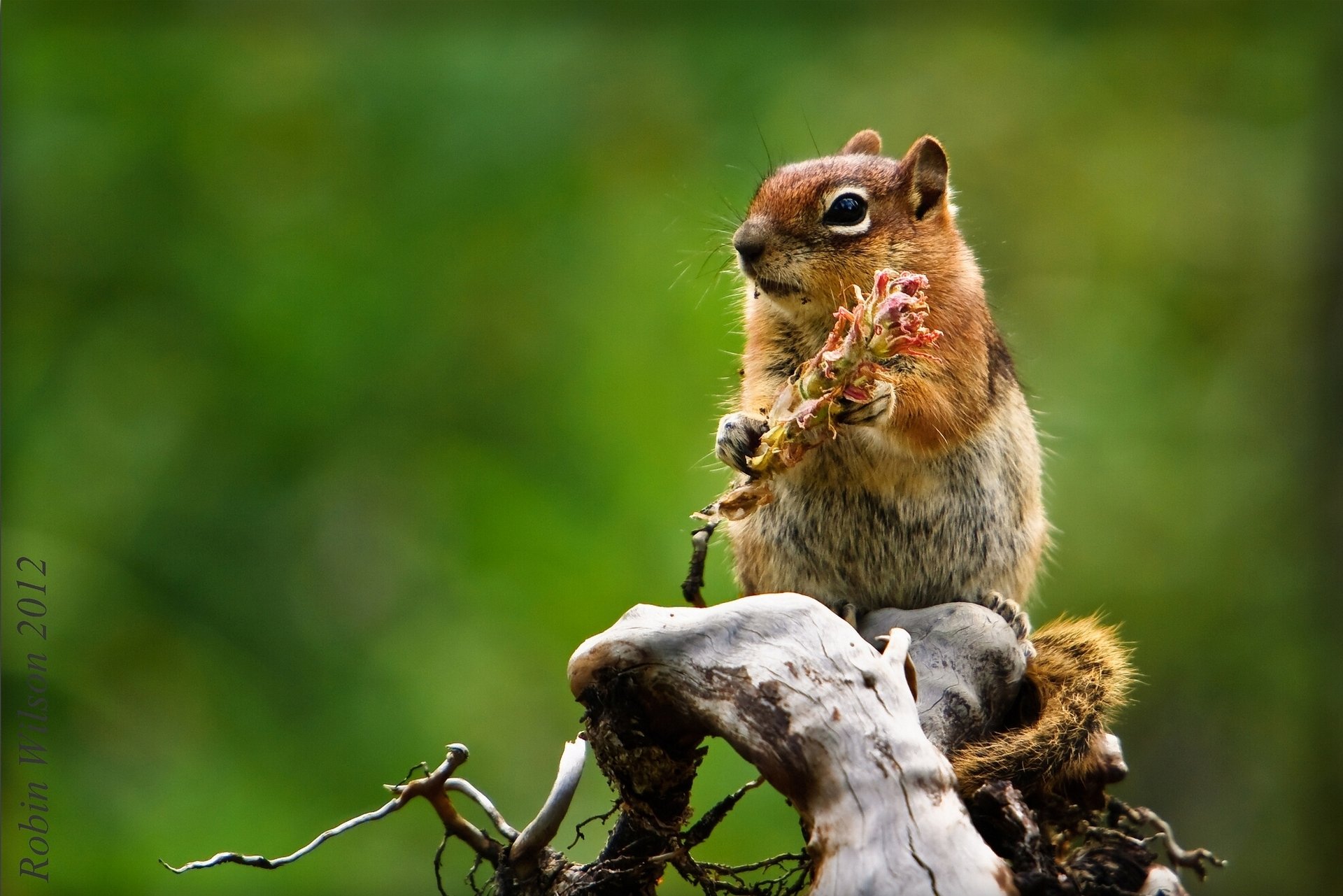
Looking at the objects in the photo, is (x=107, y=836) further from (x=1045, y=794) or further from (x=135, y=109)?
(x=1045, y=794)

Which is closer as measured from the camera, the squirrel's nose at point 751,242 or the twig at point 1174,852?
the twig at point 1174,852

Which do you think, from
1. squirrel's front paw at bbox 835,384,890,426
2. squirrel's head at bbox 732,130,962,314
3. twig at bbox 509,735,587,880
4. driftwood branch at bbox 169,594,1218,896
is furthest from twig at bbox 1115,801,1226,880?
squirrel's head at bbox 732,130,962,314

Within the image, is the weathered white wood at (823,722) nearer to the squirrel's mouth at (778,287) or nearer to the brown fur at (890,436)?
the brown fur at (890,436)

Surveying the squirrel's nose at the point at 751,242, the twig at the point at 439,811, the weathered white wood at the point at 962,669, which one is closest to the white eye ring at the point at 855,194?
the squirrel's nose at the point at 751,242

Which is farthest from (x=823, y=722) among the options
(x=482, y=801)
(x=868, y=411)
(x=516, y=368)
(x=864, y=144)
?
(x=516, y=368)

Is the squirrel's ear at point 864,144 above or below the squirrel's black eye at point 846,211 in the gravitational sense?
above

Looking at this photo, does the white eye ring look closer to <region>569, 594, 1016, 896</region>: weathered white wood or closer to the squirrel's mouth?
the squirrel's mouth

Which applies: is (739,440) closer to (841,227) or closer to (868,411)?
(868,411)

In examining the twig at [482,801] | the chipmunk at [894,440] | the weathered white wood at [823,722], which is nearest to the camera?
the weathered white wood at [823,722]

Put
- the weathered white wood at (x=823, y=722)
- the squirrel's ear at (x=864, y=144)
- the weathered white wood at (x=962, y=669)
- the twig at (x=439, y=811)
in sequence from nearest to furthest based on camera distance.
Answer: the weathered white wood at (x=823, y=722)
the twig at (x=439, y=811)
the weathered white wood at (x=962, y=669)
the squirrel's ear at (x=864, y=144)
